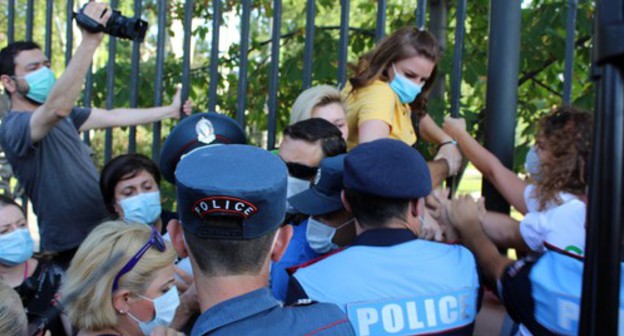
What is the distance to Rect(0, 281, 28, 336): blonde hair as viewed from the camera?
6.95 feet

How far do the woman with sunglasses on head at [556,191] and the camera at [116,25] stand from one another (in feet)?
6.16

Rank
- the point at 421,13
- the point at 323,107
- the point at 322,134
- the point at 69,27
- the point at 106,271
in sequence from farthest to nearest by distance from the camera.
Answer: the point at 69,27 < the point at 323,107 < the point at 421,13 < the point at 322,134 < the point at 106,271

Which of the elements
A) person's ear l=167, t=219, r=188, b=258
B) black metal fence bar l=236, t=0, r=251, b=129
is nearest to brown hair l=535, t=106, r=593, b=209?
person's ear l=167, t=219, r=188, b=258

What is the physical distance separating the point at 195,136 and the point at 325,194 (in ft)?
2.39

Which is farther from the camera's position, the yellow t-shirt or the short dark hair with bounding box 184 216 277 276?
the yellow t-shirt

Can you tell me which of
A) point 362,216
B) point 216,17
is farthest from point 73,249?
point 362,216

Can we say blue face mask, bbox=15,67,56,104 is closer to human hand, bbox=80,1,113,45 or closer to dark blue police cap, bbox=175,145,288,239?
human hand, bbox=80,1,113,45

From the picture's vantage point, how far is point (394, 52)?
10.4ft

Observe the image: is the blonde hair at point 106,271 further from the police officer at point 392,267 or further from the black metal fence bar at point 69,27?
the black metal fence bar at point 69,27

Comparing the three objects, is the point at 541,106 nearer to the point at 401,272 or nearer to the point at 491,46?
the point at 491,46

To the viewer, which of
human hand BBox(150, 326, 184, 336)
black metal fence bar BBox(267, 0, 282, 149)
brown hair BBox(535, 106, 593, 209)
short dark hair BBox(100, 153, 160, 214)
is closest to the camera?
human hand BBox(150, 326, 184, 336)

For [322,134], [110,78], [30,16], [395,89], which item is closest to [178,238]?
[322,134]

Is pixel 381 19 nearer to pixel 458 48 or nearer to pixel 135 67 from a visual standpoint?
pixel 458 48

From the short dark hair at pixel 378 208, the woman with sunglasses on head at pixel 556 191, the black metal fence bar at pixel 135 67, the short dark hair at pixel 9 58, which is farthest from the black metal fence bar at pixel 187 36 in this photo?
the woman with sunglasses on head at pixel 556 191
